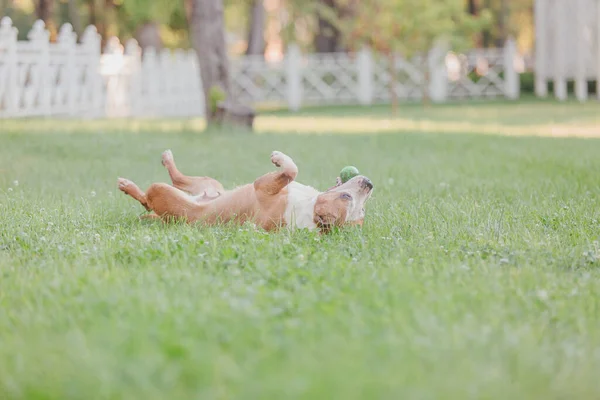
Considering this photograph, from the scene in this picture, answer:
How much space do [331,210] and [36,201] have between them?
2.72m

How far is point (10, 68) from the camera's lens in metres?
14.7

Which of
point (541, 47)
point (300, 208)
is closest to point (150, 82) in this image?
point (541, 47)

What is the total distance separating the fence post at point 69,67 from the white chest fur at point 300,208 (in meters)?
12.8

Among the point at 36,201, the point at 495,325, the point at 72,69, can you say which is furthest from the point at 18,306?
the point at 72,69

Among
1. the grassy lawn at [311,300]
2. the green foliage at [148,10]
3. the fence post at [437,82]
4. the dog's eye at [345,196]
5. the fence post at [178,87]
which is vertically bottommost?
the fence post at [437,82]

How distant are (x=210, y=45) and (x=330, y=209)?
1099 cm

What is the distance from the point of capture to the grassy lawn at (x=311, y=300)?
112 inches

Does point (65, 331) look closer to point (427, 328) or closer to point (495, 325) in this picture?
point (427, 328)

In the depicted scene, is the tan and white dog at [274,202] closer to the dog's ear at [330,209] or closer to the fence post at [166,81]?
the dog's ear at [330,209]

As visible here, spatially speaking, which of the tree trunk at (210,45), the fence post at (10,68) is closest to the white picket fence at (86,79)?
the fence post at (10,68)

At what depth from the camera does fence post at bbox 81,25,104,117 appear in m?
18.7

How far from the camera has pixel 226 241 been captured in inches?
199

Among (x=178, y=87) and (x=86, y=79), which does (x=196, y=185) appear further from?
(x=178, y=87)

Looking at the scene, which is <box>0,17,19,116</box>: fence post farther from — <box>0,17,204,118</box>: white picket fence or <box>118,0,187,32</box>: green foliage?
<box>118,0,187,32</box>: green foliage
